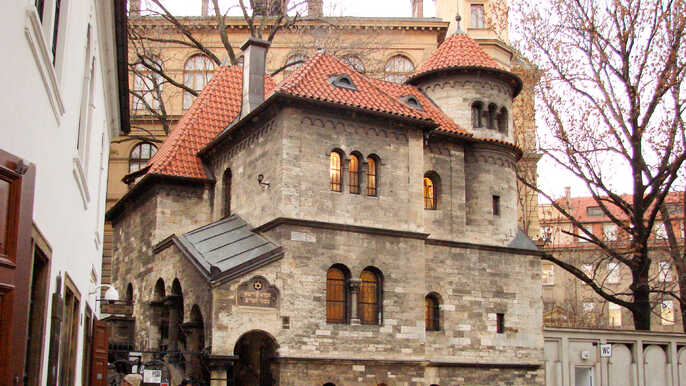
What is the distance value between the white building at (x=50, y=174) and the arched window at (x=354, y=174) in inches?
347

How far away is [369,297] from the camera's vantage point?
21.8 m

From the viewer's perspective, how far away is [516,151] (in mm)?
27516

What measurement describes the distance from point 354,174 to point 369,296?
361 centimetres

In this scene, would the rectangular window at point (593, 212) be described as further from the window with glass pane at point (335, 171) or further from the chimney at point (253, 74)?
the window with glass pane at point (335, 171)

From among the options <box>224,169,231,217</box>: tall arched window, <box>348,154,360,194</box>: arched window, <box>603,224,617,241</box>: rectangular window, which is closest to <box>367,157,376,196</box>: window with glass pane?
<box>348,154,360,194</box>: arched window

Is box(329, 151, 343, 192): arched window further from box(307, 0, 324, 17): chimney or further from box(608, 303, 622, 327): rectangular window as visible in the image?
box(608, 303, 622, 327): rectangular window

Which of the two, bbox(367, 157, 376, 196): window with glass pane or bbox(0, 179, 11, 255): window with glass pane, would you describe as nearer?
bbox(0, 179, 11, 255): window with glass pane

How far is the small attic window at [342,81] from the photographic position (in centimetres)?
2322

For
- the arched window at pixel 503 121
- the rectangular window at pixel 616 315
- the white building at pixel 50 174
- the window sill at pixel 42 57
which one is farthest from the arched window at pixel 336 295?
the rectangular window at pixel 616 315

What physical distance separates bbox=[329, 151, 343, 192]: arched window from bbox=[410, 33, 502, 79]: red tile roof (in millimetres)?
6869

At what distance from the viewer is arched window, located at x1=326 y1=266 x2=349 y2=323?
2119cm

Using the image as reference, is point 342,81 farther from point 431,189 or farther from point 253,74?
point 431,189

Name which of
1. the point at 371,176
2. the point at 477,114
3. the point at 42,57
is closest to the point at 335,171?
the point at 371,176

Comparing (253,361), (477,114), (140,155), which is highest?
(140,155)
